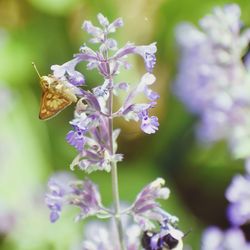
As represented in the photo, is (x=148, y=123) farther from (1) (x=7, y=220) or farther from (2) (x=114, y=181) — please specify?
(1) (x=7, y=220)

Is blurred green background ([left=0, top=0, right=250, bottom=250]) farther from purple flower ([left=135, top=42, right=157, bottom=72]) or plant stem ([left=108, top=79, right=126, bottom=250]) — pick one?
purple flower ([left=135, top=42, right=157, bottom=72])

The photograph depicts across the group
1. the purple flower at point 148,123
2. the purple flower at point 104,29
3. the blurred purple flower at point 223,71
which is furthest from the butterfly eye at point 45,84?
the blurred purple flower at point 223,71

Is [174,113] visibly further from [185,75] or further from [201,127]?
[185,75]

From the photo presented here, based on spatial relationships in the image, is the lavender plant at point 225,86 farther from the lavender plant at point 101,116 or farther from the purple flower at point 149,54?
the purple flower at point 149,54

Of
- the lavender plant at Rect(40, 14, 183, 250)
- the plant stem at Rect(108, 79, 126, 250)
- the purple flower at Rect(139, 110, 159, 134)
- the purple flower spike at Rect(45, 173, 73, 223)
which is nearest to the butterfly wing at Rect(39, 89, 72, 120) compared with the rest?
the lavender plant at Rect(40, 14, 183, 250)

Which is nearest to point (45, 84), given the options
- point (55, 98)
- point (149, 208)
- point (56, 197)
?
point (55, 98)

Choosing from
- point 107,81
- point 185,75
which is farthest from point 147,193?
point 185,75

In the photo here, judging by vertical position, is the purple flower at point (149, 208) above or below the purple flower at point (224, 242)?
above
